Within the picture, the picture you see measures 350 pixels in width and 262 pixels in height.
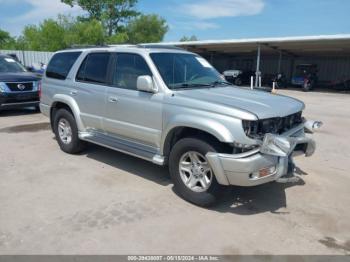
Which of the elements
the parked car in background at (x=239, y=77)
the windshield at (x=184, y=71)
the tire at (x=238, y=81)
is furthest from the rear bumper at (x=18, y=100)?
the tire at (x=238, y=81)

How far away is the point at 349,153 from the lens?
7285 millimetres

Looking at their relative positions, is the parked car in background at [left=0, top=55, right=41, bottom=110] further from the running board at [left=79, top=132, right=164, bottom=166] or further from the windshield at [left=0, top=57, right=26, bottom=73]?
the running board at [left=79, top=132, right=164, bottom=166]

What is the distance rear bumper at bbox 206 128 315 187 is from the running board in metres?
1.02

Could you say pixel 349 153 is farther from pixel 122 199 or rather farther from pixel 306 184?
pixel 122 199

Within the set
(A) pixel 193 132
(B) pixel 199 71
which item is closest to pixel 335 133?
(B) pixel 199 71

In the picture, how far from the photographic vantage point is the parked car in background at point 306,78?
2687 cm

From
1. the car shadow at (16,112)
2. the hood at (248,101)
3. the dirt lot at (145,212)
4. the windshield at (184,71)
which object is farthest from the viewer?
the car shadow at (16,112)

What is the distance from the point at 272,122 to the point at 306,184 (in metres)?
1.69

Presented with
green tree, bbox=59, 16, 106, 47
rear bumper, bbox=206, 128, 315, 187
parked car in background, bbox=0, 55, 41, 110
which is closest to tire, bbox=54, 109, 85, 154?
rear bumper, bbox=206, 128, 315, 187

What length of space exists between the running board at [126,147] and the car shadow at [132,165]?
519 mm

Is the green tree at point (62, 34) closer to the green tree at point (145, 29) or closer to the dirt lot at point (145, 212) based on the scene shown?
the green tree at point (145, 29)

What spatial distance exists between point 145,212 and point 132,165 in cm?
185

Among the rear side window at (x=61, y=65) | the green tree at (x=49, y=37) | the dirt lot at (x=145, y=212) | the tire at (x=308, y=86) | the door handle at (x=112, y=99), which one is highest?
the green tree at (x=49, y=37)

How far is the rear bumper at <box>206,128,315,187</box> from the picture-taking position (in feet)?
12.9
